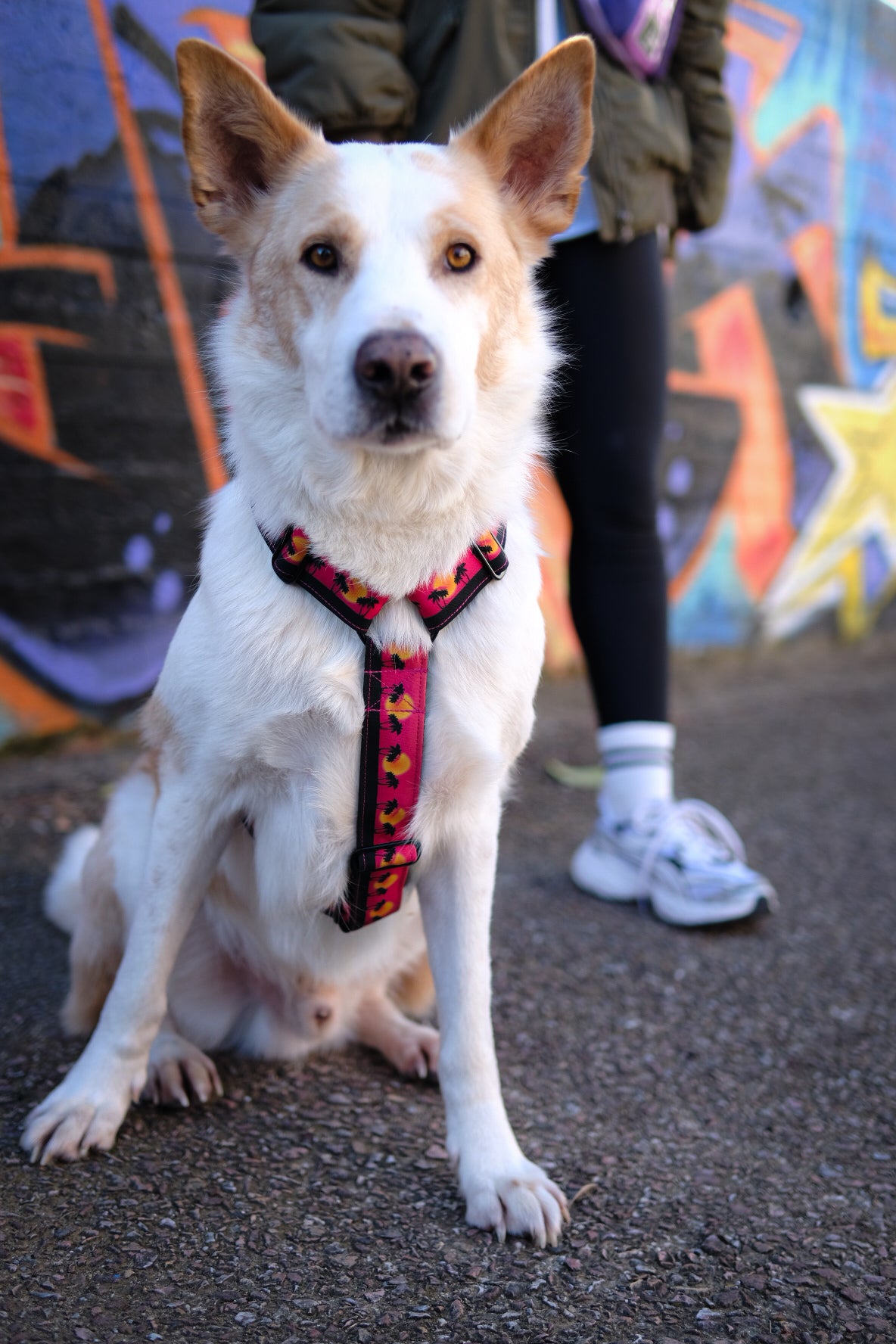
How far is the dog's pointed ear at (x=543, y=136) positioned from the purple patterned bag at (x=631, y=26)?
756 millimetres

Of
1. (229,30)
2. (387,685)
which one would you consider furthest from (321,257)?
(229,30)

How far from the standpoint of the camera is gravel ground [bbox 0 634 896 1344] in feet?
4.36

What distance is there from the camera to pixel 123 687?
11.5 ft

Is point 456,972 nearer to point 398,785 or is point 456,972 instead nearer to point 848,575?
point 398,785

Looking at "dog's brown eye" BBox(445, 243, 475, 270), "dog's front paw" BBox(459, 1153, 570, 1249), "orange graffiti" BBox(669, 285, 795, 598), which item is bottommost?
"orange graffiti" BBox(669, 285, 795, 598)

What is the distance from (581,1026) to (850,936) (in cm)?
92

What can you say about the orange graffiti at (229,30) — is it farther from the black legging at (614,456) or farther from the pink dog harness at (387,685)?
the pink dog harness at (387,685)

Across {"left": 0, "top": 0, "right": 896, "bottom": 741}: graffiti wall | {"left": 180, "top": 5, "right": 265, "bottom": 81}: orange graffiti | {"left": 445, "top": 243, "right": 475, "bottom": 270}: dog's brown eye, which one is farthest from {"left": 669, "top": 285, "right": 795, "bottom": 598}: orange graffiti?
{"left": 445, "top": 243, "right": 475, "bottom": 270}: dog's brown eye

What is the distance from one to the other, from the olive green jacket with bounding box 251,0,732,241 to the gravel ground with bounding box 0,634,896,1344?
1631 mm

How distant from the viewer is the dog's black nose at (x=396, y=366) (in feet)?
4.36

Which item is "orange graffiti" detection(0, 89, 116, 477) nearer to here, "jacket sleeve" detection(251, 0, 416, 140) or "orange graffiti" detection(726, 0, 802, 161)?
"jacket sleeve" detection(251, 0, 416, 140)

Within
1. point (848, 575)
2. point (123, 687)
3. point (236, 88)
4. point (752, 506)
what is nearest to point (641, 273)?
Result: point (236, 88)

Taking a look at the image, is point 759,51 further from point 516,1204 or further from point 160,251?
point 516,1204

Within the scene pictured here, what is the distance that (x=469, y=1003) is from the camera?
1612 mm
